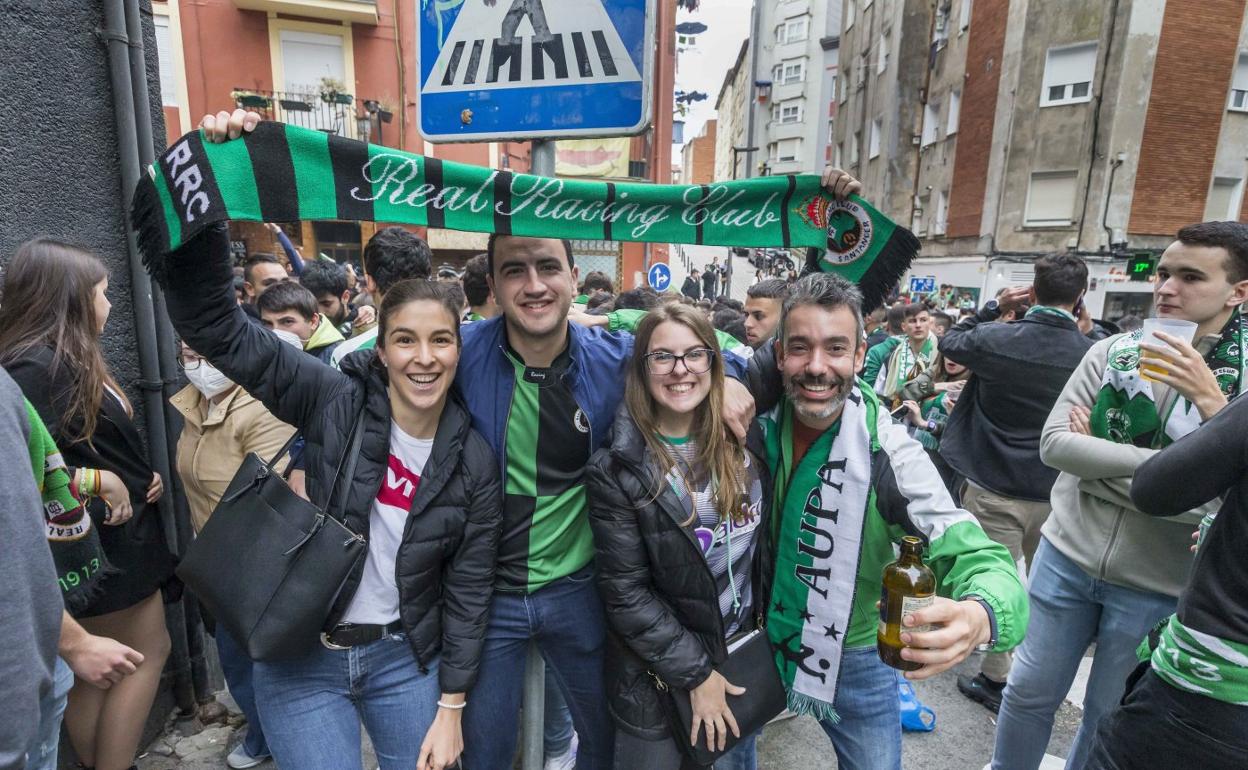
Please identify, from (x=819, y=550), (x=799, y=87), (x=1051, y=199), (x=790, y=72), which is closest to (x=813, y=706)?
(x=819, y=550)

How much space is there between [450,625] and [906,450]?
1526 mm

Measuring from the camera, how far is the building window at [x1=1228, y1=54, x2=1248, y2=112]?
685 inches

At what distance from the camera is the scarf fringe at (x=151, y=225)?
181 centimetres

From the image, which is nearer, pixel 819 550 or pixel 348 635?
pixel 348 635

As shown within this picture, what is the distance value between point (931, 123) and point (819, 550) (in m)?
26.6

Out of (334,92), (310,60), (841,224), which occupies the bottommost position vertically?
(841,224)

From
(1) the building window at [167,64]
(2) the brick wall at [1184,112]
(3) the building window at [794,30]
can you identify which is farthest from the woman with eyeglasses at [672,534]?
(3) the building window at [794,30]

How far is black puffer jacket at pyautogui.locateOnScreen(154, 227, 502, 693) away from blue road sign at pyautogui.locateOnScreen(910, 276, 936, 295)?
68.8 feet

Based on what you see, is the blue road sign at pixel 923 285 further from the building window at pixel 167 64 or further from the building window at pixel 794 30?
the building window at pixel 794 30

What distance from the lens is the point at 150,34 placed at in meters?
2.93

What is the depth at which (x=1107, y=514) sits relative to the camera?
7.66ft

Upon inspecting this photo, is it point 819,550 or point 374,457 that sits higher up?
point 374,457

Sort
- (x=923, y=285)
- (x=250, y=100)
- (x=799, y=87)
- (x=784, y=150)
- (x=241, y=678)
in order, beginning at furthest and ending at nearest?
(x=784, y=150), (x=799, y=87), (x=923, y=285), (x=250, y=100), (x=241, y=678)

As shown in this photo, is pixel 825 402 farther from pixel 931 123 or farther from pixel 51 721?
pixel 931 123
